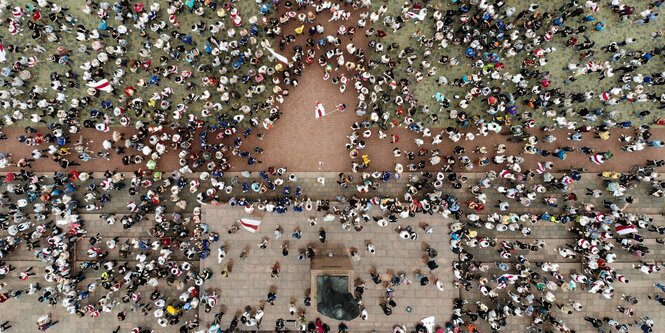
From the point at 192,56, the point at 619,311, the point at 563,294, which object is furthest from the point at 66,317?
the point at 619,311

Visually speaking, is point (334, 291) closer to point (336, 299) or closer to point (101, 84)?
point (336, 299)

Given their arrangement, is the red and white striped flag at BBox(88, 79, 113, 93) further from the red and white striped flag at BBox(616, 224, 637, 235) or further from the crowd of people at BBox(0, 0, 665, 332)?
the red and white striped flag at BBox(616, 224, 637, 235)

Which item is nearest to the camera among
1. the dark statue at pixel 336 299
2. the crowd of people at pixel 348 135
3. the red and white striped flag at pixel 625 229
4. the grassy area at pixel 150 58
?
the dark statue at pixel 336 299

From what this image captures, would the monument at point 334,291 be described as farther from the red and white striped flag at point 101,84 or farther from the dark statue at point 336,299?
the red and white striped flag at point 101,84

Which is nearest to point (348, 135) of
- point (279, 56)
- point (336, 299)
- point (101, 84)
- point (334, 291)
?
point (279, 56)

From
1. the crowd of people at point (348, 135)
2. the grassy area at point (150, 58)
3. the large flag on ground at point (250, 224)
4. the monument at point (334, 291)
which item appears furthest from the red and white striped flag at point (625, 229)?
the grassy area at point (150, 58)

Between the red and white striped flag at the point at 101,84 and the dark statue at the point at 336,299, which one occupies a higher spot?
the red and white striped flag at the point at 101,84

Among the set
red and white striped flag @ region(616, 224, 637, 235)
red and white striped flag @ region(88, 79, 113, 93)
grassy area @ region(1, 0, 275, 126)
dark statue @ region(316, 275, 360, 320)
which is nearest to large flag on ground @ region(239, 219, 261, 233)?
dark statue @ region(316, 275, 360, 320)
